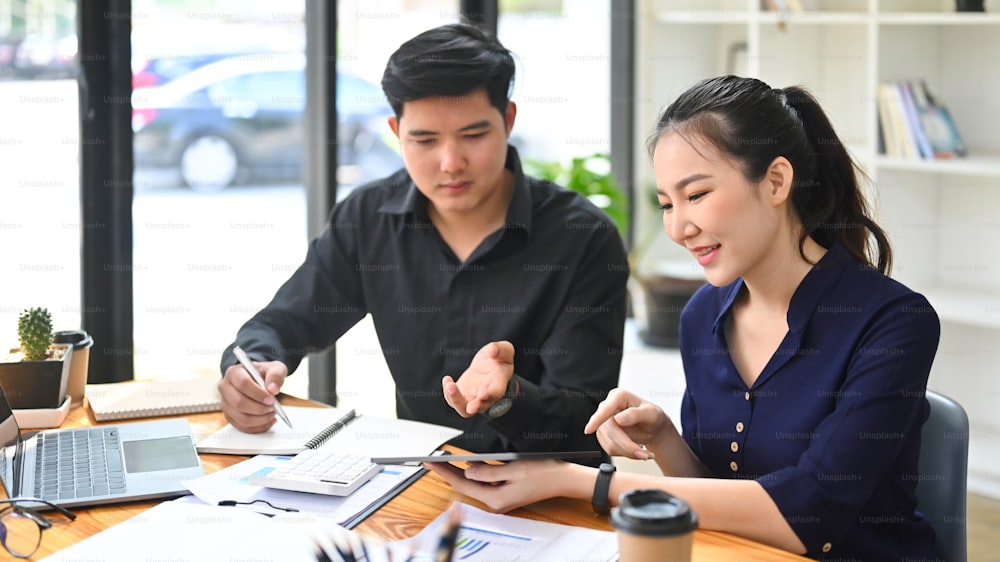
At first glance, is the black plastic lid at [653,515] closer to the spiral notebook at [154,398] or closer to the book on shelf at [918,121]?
the spiral notebook at [154,398]

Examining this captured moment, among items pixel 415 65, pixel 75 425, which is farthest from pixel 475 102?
pixel 75 425

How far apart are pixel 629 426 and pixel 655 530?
1.79 feet

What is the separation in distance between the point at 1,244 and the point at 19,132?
0.29 m

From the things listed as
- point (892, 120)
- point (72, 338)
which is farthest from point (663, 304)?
point (72, 338)

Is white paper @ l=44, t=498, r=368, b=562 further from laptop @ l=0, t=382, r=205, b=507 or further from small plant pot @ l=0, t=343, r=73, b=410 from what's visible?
small plant pot @ l=0, t=343, r=73, b=410

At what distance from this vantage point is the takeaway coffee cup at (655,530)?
108 cm

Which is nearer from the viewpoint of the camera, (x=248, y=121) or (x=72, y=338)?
(x=72, y=338)

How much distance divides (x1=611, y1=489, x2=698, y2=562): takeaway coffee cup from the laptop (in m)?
0.77

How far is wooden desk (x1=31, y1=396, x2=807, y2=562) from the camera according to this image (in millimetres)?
1368

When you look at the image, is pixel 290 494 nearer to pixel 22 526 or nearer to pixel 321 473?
pixel 321 473

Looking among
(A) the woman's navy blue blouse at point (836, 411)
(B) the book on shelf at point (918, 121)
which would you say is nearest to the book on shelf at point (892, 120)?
(B) the book on shelf at point (918, 121)

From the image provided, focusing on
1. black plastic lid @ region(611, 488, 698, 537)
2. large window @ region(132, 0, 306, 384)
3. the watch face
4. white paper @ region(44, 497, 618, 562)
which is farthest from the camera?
large window @ region(132, 0, 306, 384)

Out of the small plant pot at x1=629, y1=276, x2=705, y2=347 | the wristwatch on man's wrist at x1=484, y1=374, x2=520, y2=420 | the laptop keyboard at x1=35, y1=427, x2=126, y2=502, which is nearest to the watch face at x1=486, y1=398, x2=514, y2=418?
the wristwatch on man's wrist at x1=484, y1=374, x2=520, y2=420

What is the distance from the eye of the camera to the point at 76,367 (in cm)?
205
